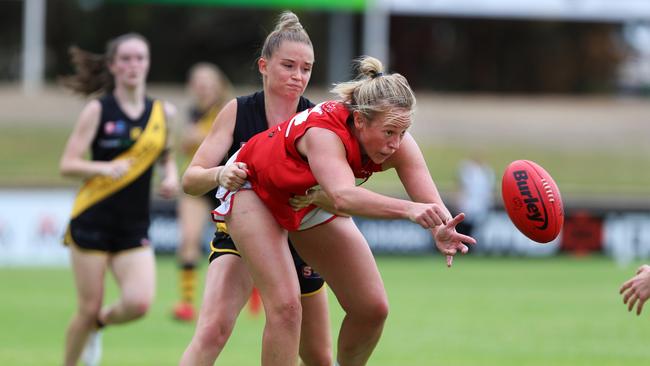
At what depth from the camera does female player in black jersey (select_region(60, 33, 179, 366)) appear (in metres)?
7.76

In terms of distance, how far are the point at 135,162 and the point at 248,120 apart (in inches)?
89.6

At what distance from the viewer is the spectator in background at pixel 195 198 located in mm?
11258

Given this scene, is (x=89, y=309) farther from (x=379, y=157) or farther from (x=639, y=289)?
(x=639, y=289)

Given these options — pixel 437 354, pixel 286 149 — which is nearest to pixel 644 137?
pixel 437 354

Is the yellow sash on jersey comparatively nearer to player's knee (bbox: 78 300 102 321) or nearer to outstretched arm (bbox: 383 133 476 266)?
player's knee (bbox: 78 300 102 321)

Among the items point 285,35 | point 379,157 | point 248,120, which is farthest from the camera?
point 248,120

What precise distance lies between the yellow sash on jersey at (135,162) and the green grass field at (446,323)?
135 cm

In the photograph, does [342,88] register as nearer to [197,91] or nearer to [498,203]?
[197,91]

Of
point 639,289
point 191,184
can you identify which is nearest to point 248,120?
point 191,184

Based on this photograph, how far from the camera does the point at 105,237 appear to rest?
25.9ft

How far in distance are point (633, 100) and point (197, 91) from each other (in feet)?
83.6

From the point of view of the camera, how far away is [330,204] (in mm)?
5664

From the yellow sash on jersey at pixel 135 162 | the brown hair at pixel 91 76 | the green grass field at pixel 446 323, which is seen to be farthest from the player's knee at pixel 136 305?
the brown hair at pixel 91 76

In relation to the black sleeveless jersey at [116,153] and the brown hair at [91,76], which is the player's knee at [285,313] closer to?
the black sleeveless jersey at [116,153]
